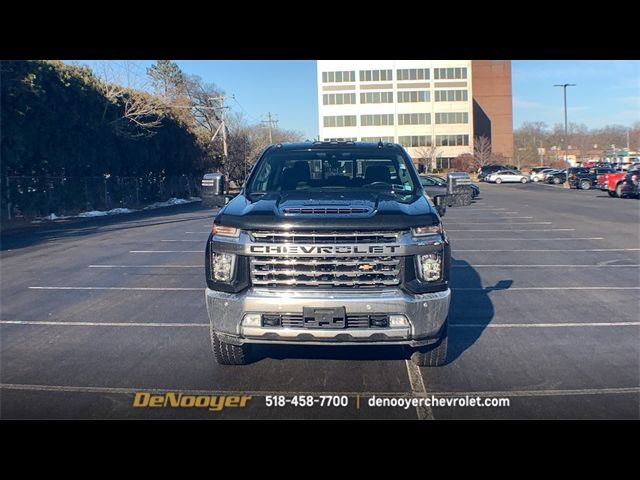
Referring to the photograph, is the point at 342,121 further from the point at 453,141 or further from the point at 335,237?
the point at 335,237

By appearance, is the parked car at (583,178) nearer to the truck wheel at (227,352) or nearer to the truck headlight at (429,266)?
the truck headlight at (429,266)

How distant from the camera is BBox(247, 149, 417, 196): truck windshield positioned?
7.13 m

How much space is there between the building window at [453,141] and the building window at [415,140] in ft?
7.05

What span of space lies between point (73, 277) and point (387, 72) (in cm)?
6715

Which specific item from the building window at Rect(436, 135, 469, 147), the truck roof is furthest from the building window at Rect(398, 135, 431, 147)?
the truck roof

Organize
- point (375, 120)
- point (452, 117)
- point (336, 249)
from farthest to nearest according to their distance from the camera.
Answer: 1. point (452, 117)
2. point (375, 120)
3. point (336, 249)

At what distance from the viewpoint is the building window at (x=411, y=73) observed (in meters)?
74.6

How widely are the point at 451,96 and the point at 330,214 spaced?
77.5 meters

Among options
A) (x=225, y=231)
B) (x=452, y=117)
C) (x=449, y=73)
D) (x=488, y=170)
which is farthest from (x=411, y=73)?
(x=225, y=231)

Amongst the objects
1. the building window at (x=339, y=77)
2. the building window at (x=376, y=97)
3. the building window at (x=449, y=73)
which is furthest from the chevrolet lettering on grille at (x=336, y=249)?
the building window at (x=449, y=73)

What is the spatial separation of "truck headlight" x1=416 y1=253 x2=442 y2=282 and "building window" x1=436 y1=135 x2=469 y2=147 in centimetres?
7749

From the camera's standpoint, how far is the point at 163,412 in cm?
507

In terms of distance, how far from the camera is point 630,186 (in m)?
34.2
